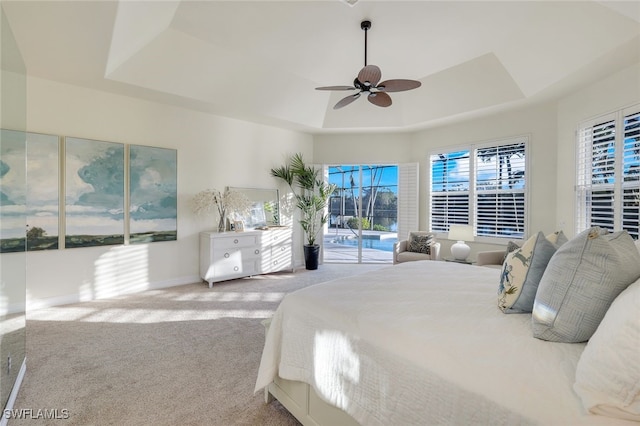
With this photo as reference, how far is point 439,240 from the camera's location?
229 inches

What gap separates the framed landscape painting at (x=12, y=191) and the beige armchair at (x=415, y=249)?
4579mm

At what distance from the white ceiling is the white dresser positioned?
2.07 meters

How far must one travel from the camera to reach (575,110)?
158 inches

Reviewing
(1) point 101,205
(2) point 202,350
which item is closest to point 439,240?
(2) point 202,350

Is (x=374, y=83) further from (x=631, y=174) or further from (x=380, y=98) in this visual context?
(x=631, y=174)

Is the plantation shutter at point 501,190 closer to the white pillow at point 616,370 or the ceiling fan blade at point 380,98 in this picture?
the ceiling fan blade at point 380,98

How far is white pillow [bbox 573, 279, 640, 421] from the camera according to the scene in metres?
0.80

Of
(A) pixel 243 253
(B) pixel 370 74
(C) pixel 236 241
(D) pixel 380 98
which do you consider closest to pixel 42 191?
(C) pixel 236 241

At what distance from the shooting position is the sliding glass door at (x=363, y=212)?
6426 mm

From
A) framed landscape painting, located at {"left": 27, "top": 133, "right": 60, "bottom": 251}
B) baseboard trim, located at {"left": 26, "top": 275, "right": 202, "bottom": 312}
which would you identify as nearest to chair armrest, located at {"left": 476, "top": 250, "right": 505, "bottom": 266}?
baseboard trim, located at {"left": 26, "top": 275, "right": 202, "bottom": 312}

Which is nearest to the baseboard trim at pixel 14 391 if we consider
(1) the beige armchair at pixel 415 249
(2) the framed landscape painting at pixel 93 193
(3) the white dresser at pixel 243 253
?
(2) the framed landscape painting at pixel 93 193

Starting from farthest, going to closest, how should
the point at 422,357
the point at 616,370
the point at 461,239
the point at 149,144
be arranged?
the point at 461,239 → the point at 149,144 → the point at 422,357 → the point at 616,370

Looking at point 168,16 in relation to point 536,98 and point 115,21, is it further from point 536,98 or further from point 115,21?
point 536,98

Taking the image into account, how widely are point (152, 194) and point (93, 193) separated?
0.70 meters
